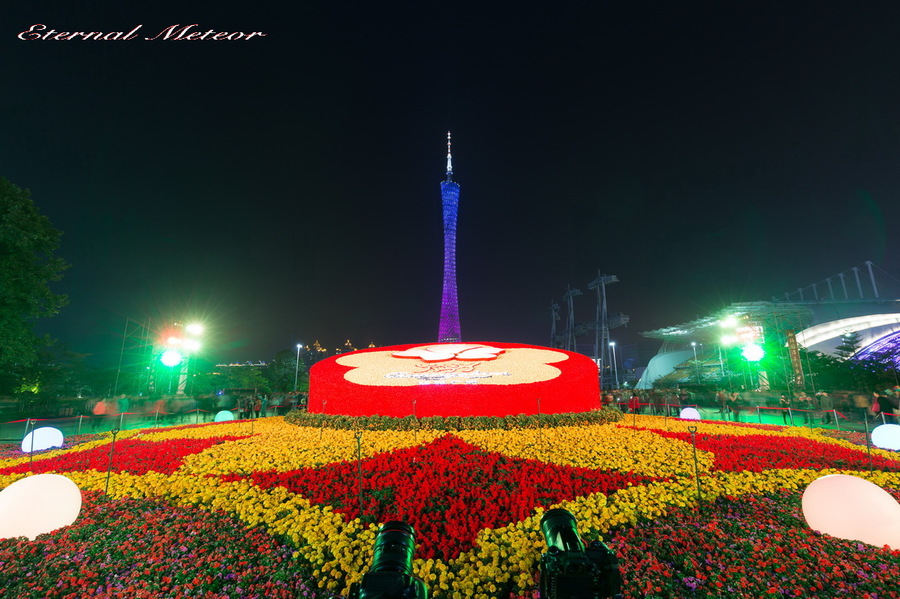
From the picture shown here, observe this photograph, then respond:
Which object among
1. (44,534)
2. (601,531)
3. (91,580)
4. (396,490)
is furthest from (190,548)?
(601,531)

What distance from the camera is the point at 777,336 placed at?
39.6 m

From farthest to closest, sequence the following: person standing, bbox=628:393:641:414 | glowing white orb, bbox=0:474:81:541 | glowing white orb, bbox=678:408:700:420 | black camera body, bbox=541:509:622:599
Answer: glowing white orb, bbox=678:408:700:420 < person standing, bbox=628:393:641:414 < glowing white orb, bbox=0:474:81:541 < black camera body, bbox=541:509:622:599

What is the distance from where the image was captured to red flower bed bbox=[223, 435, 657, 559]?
199 inches

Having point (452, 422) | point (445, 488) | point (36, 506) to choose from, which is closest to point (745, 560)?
point (445, 488)

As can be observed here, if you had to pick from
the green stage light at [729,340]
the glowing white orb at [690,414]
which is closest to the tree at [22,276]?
the glowing white orb at [690,414]

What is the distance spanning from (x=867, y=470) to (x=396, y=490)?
31.2 feet

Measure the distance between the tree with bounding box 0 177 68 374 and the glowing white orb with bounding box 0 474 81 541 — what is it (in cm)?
1621

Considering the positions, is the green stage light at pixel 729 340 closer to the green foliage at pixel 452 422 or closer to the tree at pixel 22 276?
the green foliage at pixel 452 422

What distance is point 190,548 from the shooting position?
4742mm

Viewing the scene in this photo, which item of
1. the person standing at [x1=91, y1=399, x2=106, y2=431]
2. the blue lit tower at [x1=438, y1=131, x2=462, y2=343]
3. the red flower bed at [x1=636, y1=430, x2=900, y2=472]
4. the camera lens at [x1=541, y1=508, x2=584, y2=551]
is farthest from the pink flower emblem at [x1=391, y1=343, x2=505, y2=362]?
the blue lit tower at [x1=438, y1=131, x2=462, y2=343]

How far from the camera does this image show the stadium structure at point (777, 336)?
3731 centimetres

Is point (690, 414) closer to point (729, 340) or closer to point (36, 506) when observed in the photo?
point (36, 506)

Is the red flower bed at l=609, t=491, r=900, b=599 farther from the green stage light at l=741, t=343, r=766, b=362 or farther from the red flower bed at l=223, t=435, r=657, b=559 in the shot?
the green stage light at l=741, t=343, r=766, b=362

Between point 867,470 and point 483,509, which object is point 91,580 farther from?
point 867,470
